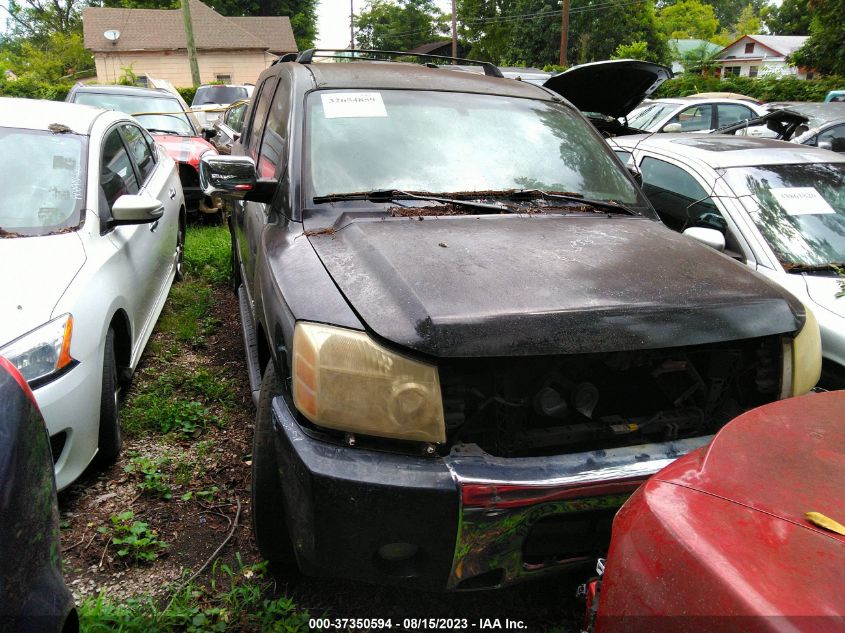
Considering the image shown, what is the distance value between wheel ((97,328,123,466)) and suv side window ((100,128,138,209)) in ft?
3.53

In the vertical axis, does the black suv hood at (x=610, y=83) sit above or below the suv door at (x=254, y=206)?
above

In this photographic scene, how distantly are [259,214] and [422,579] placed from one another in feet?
6.68

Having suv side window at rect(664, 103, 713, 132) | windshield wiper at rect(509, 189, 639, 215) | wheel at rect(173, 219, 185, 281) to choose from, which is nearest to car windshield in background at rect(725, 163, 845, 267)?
windshield wiper at rect(509, 189, 639, 215)

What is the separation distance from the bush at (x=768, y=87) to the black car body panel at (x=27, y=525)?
79.0 ft

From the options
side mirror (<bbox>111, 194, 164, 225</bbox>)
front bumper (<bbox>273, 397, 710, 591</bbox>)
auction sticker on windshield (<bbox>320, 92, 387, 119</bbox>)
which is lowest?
front bumper (<bbox>273, 397, 710, 591</bbox>)

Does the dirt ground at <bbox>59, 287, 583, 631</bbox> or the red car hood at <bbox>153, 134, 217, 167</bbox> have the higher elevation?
the red car hood at <bbox>153, 134, 217, 167</bbox>

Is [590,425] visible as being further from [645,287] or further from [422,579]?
[422,579]

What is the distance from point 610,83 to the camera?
189 inches

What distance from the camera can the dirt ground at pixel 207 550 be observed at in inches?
89.6

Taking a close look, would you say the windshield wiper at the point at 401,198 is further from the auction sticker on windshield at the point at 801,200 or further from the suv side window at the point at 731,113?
the suv side window at the point at 731,113

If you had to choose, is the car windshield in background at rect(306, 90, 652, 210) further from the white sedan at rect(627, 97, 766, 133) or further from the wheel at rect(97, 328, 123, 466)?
the white sedan at rect(627, 97, 766, 133)

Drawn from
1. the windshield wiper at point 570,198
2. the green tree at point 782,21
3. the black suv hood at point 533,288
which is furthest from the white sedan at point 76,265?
the green tree at point 782,21

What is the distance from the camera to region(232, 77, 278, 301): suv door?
10.6ft

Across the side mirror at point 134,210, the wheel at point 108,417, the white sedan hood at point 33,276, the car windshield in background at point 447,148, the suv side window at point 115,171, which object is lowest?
the wheel at point 108,417
